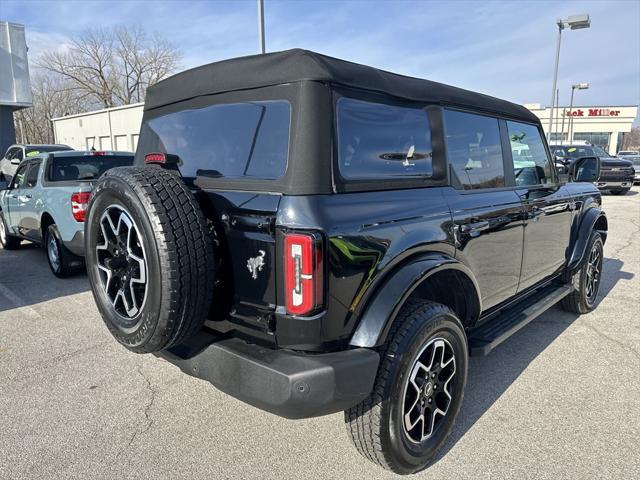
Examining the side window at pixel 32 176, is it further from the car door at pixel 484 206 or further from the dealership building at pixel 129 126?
the dealership building at pixel 129 126

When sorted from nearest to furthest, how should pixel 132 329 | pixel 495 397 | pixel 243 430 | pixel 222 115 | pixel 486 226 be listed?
pixel 132 329, pixel 222 115, pixel 243 430, pixel 486 226, pixel 495 397

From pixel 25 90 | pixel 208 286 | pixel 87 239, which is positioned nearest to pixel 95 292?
pixel 87 239

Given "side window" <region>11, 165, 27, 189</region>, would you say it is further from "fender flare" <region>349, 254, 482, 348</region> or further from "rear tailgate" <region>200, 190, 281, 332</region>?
"fender flare" <region>349, 254, 482, 348</region>

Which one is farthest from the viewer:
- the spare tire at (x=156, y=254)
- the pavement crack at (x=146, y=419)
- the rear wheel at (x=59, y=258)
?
the rear wheel at (x=59, y=258)

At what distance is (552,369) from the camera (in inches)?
140

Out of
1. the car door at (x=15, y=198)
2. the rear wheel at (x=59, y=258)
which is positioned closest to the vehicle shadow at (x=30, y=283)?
the rear wheel at (x=59, y=258)

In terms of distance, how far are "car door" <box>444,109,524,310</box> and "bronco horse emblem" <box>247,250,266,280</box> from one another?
1187 mm

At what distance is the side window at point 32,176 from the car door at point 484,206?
225 inches

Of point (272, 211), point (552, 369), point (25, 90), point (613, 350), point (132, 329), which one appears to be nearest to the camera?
point (272, 211)

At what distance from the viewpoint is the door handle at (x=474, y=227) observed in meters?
2.72

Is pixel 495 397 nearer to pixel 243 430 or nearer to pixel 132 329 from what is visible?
pixel 243 430

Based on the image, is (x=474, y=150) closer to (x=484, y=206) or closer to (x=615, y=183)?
(x=484, y=206)

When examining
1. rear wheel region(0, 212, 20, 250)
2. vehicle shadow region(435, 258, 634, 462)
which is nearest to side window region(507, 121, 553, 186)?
vehicle shadow region(435, 258, 634, 462)

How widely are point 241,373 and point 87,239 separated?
120cm
